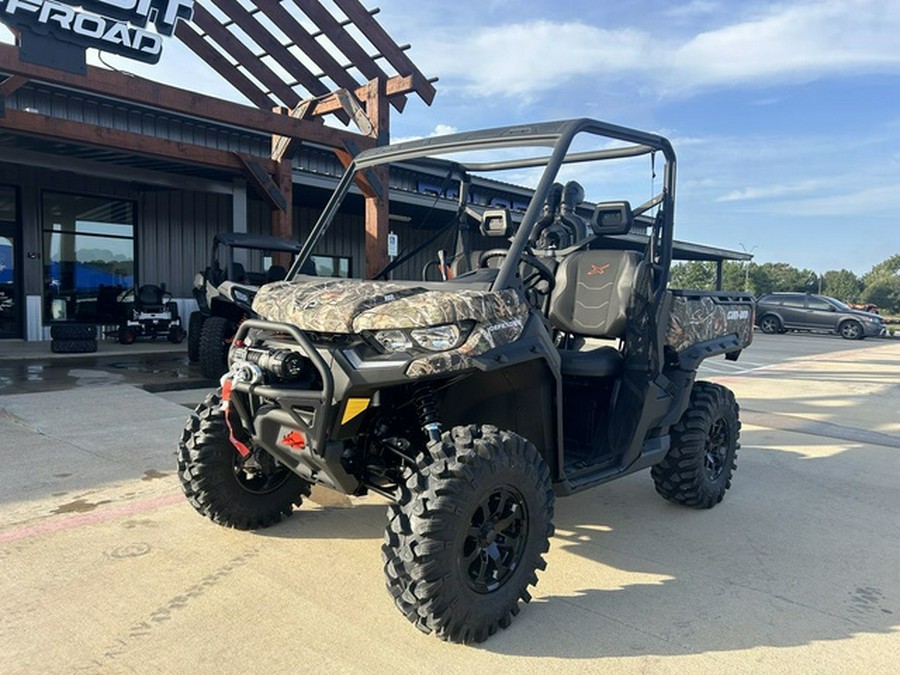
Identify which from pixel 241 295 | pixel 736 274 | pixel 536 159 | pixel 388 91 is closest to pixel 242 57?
pixel 388 91

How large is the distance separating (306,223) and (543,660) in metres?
17.1

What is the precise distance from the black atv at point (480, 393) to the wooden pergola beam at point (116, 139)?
743 cm

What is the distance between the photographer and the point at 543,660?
96.4 inches

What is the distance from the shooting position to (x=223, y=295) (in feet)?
28.2

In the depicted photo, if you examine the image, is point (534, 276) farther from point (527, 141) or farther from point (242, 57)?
point (242, 57)

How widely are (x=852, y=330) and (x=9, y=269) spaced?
23290 millimetres

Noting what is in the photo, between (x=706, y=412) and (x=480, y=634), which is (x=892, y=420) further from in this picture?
(x=480, y=634)

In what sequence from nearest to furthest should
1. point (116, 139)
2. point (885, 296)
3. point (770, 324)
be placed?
point (116, 139)
point (770, 324)
point (885, 296)

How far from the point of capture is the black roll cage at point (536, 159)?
9.81 feet

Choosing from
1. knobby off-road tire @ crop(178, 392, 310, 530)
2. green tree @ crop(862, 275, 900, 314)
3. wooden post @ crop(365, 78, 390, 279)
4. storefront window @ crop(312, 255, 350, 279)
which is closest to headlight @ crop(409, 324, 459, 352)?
knobby off-road tire @ crop(178, 392, 310, 530)

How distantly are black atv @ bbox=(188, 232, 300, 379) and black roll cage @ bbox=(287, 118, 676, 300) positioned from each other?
4056mm

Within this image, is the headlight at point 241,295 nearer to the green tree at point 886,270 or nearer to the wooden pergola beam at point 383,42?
the wooden pergola beam at point 383,42

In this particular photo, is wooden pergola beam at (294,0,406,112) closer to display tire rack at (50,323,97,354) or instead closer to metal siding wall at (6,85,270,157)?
metal siding wall at (6,85,270,157)

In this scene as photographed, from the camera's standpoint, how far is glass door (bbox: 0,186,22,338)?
43.5 ft
